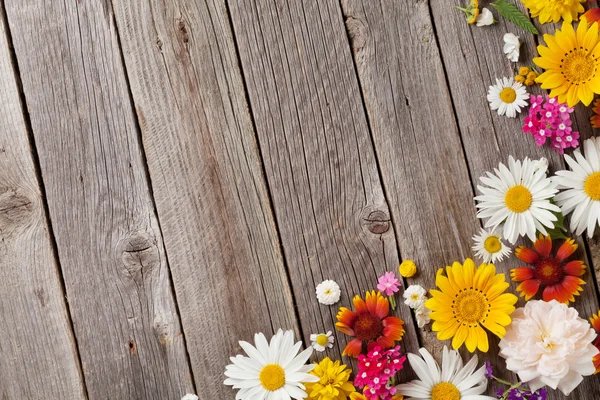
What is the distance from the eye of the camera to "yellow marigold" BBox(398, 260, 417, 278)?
4.69 ft

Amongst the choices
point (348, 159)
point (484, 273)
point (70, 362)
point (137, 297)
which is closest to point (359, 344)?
point (484, 273)

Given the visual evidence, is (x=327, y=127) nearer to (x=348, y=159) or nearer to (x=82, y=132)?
(x=348, y=159)

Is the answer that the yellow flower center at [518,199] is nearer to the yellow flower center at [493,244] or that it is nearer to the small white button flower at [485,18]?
the yellow flower center at [493,244]

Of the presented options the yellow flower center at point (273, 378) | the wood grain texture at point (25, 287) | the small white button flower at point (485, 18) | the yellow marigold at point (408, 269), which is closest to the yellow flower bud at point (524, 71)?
the small white button flower at point (485, 18)

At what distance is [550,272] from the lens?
1391 mm

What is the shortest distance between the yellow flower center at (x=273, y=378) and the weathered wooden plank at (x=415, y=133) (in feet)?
1.08

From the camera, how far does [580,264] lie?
4.58 ft

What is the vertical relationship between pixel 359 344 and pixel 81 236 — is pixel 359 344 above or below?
below

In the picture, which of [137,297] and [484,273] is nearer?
[484,273]

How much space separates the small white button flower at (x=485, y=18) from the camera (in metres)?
1.42

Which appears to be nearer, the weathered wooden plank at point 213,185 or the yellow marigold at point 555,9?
the yellow marigold at point 555,9

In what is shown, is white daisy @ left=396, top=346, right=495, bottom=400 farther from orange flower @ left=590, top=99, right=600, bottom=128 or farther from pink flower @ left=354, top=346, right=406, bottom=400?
orange flower @ left=590, top=99, right=600, bottom=128

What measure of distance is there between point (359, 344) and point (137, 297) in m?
0.51

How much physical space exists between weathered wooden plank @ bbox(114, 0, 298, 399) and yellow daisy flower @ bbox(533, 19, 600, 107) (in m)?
0.65
